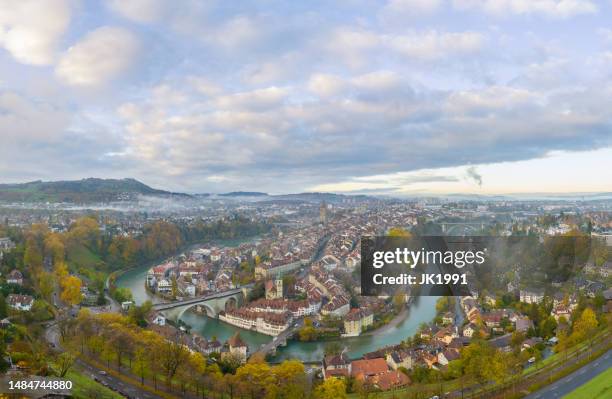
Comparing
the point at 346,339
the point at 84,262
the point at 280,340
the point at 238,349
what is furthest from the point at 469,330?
the point at 84,262

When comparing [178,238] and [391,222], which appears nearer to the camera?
[178,238]

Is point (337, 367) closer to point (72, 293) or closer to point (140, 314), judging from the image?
point (140, 314)

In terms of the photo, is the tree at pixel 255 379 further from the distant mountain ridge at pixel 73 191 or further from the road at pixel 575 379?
the distant mountain ridge at pixel 73 191

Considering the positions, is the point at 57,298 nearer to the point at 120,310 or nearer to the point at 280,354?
the point at 120,310

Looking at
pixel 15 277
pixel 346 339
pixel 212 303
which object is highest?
pixel 15 277

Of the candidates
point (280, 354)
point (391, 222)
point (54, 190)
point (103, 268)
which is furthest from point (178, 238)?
point (54, 190)

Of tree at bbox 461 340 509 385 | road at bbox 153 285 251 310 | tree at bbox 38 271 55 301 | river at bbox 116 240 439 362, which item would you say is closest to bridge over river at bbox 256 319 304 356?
river at bbox 116 240 439 362

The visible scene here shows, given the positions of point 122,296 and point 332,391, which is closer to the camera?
point 332,391
